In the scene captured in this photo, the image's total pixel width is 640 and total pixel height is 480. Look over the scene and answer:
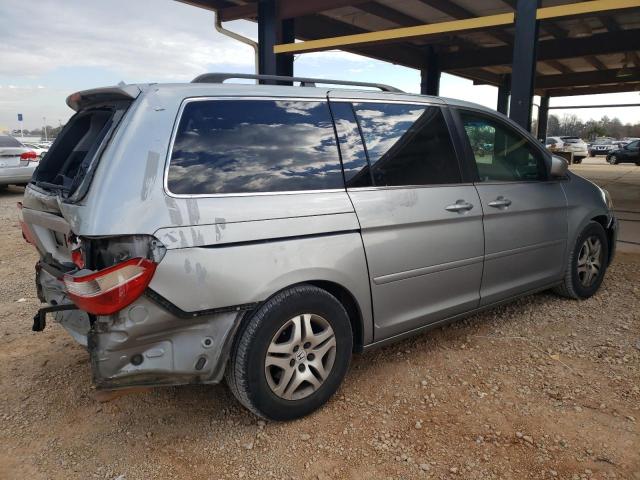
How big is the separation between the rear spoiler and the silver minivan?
0.04ft

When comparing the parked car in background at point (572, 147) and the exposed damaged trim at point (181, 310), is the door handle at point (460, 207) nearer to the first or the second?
the exposed damaged trim at point (181, 310)

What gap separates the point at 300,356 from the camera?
8.39ft

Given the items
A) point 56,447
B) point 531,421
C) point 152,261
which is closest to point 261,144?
point 152,261

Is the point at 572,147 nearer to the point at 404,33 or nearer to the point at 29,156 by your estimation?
the point at 404,33

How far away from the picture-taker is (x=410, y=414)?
2707 mm

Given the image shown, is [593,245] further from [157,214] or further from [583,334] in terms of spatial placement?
[157,214]

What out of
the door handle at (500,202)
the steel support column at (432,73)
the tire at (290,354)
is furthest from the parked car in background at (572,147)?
the tire at (290,354)

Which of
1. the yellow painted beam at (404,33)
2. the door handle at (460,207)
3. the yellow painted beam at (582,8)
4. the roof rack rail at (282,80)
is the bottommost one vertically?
the door handle at (460,207)

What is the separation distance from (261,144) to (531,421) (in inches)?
79.6

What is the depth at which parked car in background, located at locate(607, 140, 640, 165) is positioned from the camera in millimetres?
26375

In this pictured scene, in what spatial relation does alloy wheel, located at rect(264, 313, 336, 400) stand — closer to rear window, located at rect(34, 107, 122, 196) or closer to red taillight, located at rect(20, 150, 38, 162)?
rear window, located at rect(34, 107, 122, 196)

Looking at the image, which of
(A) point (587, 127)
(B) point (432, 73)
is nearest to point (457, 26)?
(B) point (432, 73)

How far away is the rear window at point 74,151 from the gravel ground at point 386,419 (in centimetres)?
126

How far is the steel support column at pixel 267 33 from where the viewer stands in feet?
28.6
